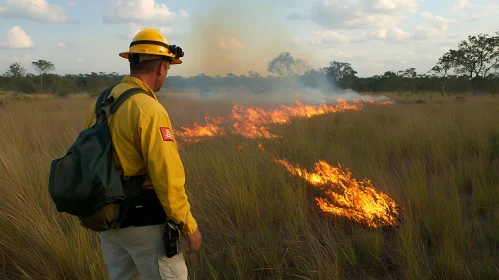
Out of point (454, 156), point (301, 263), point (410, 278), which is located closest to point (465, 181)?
point (454, 156)

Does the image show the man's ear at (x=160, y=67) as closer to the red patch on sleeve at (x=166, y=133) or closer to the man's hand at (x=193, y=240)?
the red patch on sleeve at (x=166, y=133)

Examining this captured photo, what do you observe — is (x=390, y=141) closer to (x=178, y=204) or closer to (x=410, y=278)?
(x=410, y=278)

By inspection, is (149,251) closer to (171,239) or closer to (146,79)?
(171,239)

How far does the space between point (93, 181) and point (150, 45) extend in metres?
0.79

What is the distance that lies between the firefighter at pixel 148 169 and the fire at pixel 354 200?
2297 millimetres

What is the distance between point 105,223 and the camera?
1604 millimetres

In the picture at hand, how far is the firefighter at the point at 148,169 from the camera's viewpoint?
1587 millimetres

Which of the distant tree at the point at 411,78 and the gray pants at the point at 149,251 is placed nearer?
the gray pants at the point at 149,251

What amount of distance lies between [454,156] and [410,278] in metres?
4.02

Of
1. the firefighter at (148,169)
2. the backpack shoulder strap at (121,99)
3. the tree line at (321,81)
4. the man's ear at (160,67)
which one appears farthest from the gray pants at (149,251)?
the tree line at (321,81)

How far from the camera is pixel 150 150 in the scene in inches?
61.6

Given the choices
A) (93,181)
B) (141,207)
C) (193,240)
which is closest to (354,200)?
(193,240)

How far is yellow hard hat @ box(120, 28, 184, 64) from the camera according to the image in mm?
1787

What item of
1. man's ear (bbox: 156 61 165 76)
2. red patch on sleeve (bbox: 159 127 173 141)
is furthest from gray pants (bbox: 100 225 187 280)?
man's ear (bbox: 156 61 165 76)
